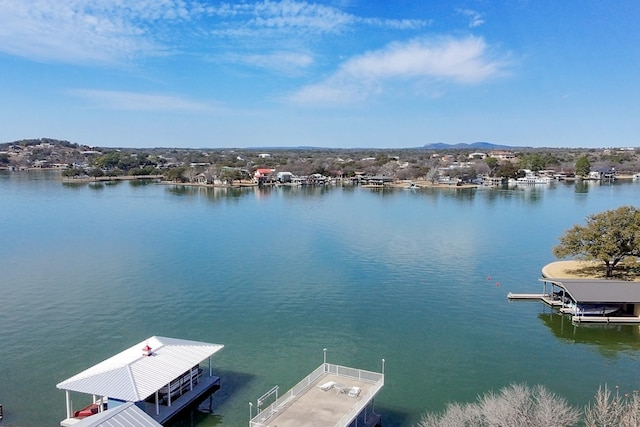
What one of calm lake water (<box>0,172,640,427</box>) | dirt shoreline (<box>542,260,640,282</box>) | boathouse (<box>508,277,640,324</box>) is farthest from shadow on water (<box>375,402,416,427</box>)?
dirt shoreline (<box>542,260,640,282</box>)

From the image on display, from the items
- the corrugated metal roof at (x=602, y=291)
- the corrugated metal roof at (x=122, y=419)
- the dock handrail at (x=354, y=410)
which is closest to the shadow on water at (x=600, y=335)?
the corrugated metal roof at (x=602, y=291)

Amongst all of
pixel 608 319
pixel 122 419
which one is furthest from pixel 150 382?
pixel 608 319

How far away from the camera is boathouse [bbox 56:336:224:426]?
46.1 feet

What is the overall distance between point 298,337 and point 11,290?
57.3 feet

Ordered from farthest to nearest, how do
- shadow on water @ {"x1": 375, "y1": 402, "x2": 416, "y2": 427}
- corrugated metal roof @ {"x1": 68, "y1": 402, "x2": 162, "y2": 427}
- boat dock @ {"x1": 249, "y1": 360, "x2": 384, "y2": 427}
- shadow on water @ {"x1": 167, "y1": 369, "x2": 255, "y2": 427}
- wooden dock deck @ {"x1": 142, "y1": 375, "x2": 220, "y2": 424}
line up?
shadow on water @ {"x1": 167, "y1": 369, "x2": 255, "y2": 427} < shadow on water @ {"x1": 375, "y1": 402, "x2": 416, "y2": 427} < wooden dock deck @ {"x1": 142, "y1": 375, "x2": 220, "y2": 424} < boat dock @ {"x1": 249, "y1": 360, "x2": 384, "y2": 427} < corrugated metal roof @ {"x1": 68, "y1": 402, "x2": 162, "y2": 427}

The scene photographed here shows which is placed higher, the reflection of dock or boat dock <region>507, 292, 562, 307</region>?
the reflection of dock

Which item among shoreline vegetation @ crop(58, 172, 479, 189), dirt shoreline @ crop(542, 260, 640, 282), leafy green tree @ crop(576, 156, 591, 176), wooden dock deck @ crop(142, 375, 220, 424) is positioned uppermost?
leafy green tree @ crop(576, 156, 591, 176)

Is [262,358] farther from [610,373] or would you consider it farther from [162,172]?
[162,172]

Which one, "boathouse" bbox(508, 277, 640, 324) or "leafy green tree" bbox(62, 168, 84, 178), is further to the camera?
"leafy green tree" bbox(62, 168, 84, 178)

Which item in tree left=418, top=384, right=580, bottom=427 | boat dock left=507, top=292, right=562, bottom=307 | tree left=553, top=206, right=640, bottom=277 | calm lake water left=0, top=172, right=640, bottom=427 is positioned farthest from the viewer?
tree left=553, top=206, right=640, bottom=277

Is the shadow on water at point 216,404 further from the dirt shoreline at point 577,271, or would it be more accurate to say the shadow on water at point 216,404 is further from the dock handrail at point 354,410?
the dirt shoreline at point 577,271

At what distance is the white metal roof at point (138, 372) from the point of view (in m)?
14.0

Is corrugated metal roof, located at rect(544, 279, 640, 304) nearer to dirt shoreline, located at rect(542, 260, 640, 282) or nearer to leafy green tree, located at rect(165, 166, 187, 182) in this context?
dirt shoreline, located at rect(542, 260, 640, 282)

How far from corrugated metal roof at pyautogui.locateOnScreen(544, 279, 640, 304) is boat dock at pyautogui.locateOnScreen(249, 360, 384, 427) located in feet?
45.8
